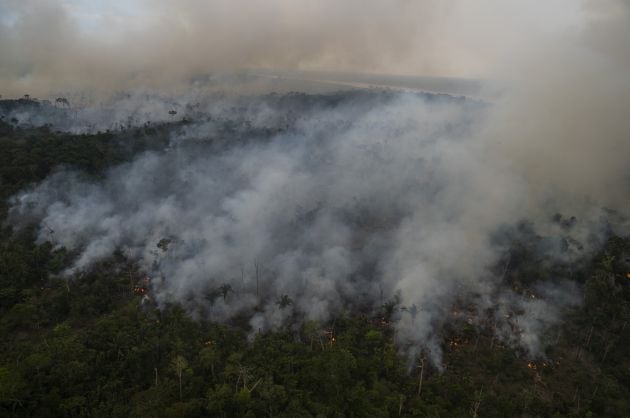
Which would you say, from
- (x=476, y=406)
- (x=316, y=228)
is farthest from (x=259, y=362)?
(x=316, y=228)

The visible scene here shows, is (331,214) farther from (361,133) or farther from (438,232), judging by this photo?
(361,133)

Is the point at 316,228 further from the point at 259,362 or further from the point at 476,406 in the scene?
the point at 476,406

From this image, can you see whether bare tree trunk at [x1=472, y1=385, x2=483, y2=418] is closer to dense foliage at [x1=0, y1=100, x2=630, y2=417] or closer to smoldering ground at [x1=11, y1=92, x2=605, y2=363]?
dense foliage at [x1=0, y1=100, x2=630, y2=417]

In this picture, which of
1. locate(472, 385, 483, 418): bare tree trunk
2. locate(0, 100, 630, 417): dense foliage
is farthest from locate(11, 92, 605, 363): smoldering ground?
locate(472, 385, 483, 418): bare tree trunk

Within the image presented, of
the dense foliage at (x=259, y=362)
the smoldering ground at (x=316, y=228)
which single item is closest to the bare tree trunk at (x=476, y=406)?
the dense foliage at (x=259, y=362)

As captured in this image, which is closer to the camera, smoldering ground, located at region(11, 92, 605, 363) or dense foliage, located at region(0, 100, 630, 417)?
dense foliage, located at region(0, 100, 630, 417)

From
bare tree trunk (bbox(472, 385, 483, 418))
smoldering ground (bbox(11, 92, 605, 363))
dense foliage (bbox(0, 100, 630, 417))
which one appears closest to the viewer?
dense foliage (bbox(0, 100, 630, 417))

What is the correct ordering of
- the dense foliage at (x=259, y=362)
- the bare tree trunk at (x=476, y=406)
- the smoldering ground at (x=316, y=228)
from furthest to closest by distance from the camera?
the smoldering ground at (x=316, y=228)
the bare tree trunk at (x=476, y=406)
the dense foliage at (x=259, y=362)

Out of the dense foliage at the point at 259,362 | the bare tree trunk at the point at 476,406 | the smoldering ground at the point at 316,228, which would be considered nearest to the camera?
the dense foliage at the point at 259,362

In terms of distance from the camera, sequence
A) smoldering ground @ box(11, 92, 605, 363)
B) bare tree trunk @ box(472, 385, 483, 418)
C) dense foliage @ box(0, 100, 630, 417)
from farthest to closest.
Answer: smoldering ground @ box(11, 92, 605, 363) < bare tree trunk @ box(472, 385, 483, 418) < dense foliage @ box(0, 100, 630, 417)

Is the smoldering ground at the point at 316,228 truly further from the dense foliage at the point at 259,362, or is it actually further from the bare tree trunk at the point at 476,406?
the bare tree trunk at the point at 476,406
